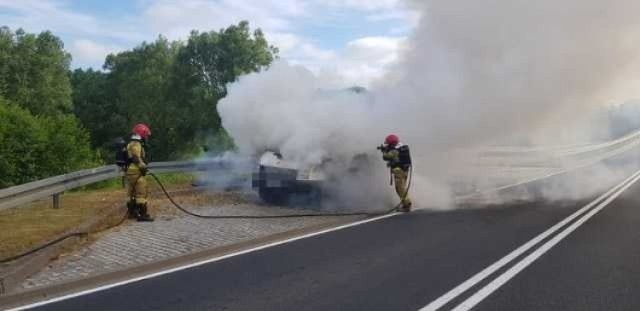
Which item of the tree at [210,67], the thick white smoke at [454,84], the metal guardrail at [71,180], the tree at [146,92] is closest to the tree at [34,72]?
the tree at [146,92]

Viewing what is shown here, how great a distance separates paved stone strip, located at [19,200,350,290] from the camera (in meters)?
7.03

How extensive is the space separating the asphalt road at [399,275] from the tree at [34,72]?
42739mm

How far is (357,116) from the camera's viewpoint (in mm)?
13062

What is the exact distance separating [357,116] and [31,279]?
783 cm

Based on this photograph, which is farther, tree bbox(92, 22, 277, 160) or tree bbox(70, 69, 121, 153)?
tree bbox(70, 69, 121, 153)

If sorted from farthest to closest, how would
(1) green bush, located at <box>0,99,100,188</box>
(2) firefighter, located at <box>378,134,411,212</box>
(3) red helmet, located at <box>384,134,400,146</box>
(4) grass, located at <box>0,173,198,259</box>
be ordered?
(1) green bush, located at <box>0,99,100,188</box>
(3) red helmet, located at <box>384,134,400,146</box>
(2) firefighter, located at <box>378,134,411,212</box>
(4) grass, located at <box>0,173,198,259</box>

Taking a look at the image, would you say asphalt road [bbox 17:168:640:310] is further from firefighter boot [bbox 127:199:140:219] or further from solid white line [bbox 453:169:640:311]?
firefighter boot [bbox 127:199:140:219]

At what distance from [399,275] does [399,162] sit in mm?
5618

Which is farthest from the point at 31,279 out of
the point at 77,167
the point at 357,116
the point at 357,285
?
the point at 77,167

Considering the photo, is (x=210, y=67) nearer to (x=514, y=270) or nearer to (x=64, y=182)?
(x=64, y=182)

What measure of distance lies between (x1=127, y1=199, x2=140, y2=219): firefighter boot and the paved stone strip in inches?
12.1

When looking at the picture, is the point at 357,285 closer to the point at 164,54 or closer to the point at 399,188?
the point at 399,188

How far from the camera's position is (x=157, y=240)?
8812mm

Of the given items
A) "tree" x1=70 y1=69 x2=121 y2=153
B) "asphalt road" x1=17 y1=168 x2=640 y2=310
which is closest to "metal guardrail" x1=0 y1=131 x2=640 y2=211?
"asphalt road" x1=17 y1=168 x2=640 y2=310
